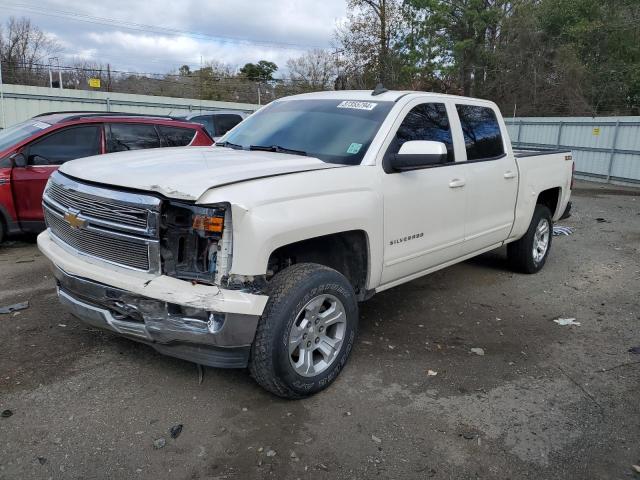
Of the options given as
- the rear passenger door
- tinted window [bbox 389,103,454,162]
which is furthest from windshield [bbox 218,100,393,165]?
the rear passenger door

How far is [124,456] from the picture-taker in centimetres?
279

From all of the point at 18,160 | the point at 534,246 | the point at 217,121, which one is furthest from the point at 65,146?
the point at 217,121

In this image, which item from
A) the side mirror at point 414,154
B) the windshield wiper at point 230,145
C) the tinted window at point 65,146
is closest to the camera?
the side mirror at point 414,154

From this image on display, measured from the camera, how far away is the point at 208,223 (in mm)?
2840

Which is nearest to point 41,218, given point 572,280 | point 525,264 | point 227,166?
point 227,166

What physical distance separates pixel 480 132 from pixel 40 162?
17.6ft

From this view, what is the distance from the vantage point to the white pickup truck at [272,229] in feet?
9.55

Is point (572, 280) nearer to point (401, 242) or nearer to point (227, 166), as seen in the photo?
point (401, 242)

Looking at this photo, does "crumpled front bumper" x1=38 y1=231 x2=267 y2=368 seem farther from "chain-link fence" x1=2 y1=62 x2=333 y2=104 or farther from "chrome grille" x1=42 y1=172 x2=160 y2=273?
"chain-link fence" x1=2 y1=62 x2=333 y2=104

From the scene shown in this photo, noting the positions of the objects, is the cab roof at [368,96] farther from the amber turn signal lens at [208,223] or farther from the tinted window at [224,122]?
the tinted window at [224,122]

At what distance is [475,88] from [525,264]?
2421 centimetres

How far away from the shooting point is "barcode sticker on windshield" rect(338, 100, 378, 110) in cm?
426

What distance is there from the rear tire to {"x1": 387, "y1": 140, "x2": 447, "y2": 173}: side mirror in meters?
2.79

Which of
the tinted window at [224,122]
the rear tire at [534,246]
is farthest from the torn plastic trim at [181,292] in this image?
the tinted window at [224,122]
